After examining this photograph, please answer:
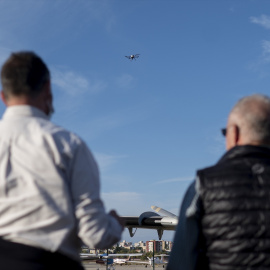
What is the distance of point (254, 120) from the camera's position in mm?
2721

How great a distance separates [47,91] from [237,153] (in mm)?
1130

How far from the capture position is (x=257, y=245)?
2477mm

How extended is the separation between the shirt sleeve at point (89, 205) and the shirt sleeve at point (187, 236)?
1.54ft

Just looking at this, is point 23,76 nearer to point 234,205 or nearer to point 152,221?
point 234,205

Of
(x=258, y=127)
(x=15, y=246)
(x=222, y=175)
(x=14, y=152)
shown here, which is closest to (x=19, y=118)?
(x=14, y=152)

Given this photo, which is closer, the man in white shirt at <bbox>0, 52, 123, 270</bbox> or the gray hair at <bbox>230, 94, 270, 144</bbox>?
the man in white shirt at <bbox>0, 52, 123, 270</bbox>

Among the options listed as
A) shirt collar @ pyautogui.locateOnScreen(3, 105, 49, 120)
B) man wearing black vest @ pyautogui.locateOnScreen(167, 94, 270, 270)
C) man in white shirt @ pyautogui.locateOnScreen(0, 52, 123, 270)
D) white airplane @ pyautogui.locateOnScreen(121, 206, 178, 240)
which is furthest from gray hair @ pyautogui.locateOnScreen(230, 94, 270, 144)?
white airplane @ pyautogui.locateOnScreen(121, 206, 178, 240)

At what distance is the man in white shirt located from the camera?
2268 millimetres

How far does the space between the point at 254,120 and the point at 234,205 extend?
523 millimetres

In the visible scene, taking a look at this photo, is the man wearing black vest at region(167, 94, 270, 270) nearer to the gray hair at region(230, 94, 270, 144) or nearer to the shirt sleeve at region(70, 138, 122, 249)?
the gray hair at region(230, 94, 270, 144)

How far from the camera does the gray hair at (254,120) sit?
2.72 m

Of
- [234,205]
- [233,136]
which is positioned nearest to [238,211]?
[234,205]

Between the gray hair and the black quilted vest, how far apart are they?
8 centimetres

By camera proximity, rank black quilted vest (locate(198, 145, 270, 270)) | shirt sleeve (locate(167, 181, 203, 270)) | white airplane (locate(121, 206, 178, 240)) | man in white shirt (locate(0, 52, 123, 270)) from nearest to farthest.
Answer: man in white shirt (locate(0, 52, 123, 270)), black quilted vest (locate(198, 145, 270, 270)), shirt sleeve (locate(167, 181, 203, 270)), white airplane (locate(121, 206, 178, 240))
